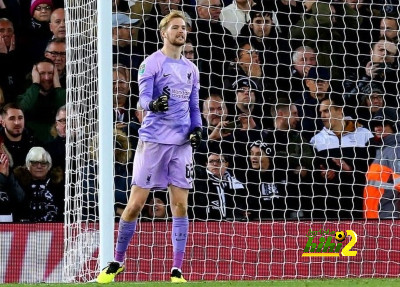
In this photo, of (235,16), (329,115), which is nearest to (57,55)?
(235,16)

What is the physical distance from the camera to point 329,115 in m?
10.4

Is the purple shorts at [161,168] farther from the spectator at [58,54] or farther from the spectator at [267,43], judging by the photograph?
the spectator at [58,54]

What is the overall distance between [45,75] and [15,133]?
69cm

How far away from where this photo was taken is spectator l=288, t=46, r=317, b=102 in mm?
10523

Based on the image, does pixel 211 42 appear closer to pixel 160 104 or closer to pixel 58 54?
pixel 58 54

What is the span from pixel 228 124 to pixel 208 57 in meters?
0.81

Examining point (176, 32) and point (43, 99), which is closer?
point (176, 32)

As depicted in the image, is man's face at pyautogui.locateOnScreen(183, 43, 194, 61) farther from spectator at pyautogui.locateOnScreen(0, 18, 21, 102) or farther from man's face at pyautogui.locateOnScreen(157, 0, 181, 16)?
spectator at pyautogui.locateOnScreen(0, 18, 21, 102)

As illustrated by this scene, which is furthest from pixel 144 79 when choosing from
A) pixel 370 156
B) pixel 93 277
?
pixel 370 156

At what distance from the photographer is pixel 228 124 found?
10203 mm

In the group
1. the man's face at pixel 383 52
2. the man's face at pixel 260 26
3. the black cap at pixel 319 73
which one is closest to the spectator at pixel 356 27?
the man's face at pixel 383 52

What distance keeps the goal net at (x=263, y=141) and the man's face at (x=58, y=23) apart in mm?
648

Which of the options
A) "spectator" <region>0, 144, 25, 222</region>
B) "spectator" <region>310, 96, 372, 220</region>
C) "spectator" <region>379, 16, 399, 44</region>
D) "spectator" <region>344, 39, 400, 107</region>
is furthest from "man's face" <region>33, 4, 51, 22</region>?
"spectator" <region>379, 16, 399, 44</region>

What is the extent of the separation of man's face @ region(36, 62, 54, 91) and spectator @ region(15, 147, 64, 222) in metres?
0.81
